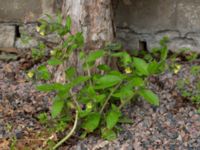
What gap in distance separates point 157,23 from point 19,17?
947 mm

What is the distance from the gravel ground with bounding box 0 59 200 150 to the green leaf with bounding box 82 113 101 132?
0.31 feet

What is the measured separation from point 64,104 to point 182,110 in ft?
2.15

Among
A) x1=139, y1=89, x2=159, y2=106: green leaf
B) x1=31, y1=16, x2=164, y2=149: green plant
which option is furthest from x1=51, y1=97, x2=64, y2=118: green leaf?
x1=139, y1=89, x2=159, y2=106: green leaf

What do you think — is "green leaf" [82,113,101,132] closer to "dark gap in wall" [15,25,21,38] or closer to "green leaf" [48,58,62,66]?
"green leaf" [48,58,62,66]

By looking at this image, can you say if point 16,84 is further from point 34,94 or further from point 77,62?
point 77,62

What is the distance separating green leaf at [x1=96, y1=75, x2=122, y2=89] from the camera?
7.12 feet

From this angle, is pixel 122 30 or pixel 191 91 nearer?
pixel 191 91

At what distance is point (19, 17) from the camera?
322 cm

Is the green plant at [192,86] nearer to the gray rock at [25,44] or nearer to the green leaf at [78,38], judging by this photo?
the green leaf at [78,38]

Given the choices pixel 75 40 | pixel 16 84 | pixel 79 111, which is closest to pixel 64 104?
pixel 79 111

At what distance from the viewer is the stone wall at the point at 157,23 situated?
3047 mm

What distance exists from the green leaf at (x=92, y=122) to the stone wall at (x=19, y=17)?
3.57 feet

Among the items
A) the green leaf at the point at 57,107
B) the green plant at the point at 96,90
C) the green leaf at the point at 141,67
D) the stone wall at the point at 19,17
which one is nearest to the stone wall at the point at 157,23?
the stone wall at the point at 19,17

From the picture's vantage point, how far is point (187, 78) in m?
2.82
